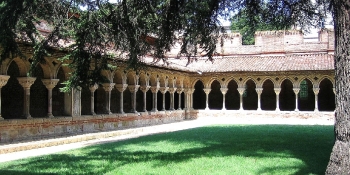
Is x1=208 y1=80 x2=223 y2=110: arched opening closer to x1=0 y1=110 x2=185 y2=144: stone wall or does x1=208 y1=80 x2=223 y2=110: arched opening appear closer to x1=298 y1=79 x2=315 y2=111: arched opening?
x1=298 y1=79 x2=315 y2=111: arched opening

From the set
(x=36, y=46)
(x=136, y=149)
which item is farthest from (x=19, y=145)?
(x=36, y=46)

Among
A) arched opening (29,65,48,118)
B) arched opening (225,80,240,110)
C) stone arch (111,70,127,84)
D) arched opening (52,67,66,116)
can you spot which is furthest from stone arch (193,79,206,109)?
arched opening (29,65,48,118)

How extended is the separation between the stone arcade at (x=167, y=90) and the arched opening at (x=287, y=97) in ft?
0.23

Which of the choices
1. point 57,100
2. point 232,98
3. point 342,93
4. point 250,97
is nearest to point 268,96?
point 250,97

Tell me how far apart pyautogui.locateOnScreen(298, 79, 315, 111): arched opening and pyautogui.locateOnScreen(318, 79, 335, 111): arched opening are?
0.55 metres

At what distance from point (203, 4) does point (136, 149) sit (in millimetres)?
4293

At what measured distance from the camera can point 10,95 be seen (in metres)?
15.8

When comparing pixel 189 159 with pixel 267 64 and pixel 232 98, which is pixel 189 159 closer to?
pixel 267 64

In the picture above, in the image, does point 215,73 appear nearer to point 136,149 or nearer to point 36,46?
point 136,149

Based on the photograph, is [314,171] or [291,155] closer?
[314,171]

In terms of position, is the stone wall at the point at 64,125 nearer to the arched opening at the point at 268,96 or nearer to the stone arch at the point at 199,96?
the stone arch at the point at 199,96

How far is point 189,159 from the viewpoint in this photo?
8.98 m

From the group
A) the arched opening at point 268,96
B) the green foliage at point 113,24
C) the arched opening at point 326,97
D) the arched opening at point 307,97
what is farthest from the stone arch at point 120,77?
the arched opening at point 326,97

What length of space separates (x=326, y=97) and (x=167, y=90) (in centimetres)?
1182
